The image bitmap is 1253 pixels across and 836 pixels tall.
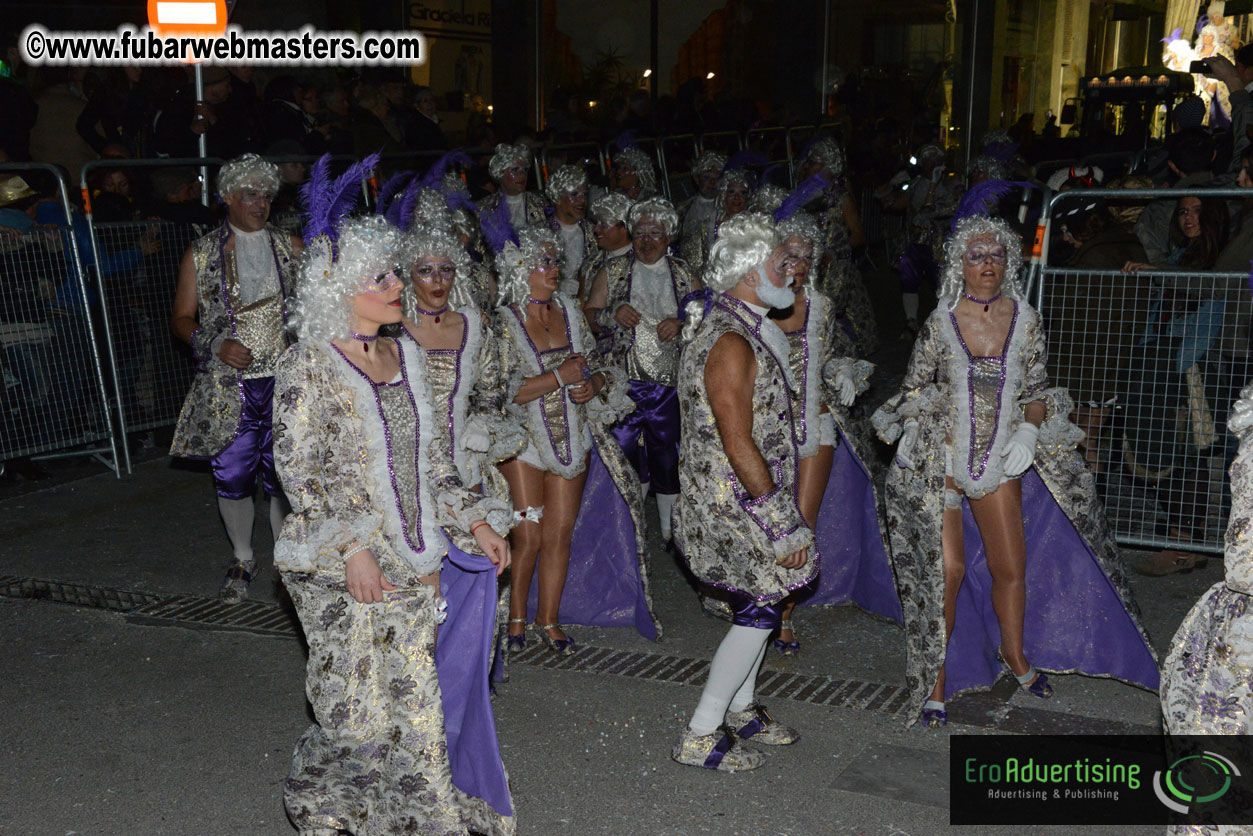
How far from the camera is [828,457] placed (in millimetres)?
5570

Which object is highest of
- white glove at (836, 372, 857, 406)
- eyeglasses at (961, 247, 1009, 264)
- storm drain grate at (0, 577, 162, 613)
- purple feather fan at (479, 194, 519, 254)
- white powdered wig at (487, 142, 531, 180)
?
white powdered wig at (487, 142, 531, 180)

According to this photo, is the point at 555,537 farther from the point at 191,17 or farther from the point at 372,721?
the point at 191,17

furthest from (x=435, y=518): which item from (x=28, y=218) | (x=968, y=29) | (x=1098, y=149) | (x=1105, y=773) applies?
(x=968, y=29)

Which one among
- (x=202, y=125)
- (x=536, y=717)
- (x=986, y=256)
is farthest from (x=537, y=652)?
(x=202, y=125)

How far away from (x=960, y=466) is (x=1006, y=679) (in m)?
0.96

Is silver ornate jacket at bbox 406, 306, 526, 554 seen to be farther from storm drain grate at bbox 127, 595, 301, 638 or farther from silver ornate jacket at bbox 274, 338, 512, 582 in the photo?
storm drain grate at bbox 127, 595, 301, 638

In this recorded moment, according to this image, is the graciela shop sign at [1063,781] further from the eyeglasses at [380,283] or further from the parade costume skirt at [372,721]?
the eyeglasses at [380,283]

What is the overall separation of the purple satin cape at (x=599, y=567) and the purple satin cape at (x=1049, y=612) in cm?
153

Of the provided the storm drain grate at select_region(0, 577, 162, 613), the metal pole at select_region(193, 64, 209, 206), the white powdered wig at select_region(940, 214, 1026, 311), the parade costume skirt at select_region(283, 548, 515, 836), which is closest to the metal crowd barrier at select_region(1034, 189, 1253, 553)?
the white powdered wig at select_region(940, 214, 1026, 311)

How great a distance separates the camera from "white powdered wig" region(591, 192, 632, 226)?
6.67m

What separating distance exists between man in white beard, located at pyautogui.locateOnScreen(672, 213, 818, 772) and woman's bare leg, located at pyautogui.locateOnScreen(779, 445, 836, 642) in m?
1.20

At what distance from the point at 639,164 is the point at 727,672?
5.83m

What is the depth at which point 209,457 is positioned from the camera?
6.04 m

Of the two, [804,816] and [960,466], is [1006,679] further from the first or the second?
[804,816]
